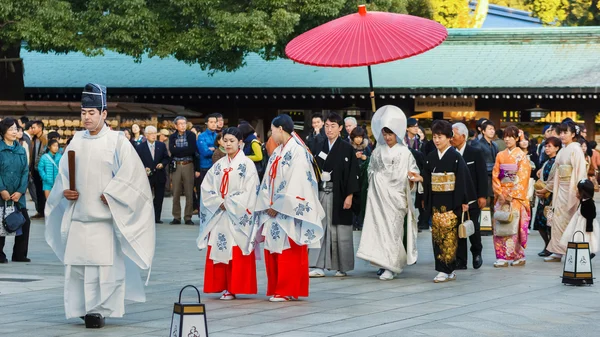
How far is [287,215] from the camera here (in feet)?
32.1

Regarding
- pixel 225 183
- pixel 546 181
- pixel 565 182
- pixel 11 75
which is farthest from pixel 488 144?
pixel 11 75

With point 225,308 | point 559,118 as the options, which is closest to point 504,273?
point 225,308

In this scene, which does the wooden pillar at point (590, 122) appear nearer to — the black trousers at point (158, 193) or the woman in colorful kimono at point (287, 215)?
the black trousers at point (158, 193)

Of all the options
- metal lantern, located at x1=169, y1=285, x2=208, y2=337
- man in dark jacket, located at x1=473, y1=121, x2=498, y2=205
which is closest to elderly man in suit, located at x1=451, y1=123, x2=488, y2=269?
man in dark jacket, located at x1=473, y1=121, x2=498, y2=205

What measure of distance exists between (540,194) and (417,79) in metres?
15.7

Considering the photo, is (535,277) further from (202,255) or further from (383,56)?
(202,255)

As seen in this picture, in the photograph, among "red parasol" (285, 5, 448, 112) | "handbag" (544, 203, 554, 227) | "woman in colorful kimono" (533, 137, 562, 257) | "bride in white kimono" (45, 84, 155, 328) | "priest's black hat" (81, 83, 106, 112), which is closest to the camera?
"bride in white kimono" (45, 84, 155, 328)

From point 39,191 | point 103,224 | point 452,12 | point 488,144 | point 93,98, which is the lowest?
point 103,224

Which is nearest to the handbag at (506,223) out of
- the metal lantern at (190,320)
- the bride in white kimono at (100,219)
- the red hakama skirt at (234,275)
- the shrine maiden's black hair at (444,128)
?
the shrine maiden's black hair at (444,128)

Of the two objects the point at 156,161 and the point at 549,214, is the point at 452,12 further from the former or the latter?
the point at 549,214

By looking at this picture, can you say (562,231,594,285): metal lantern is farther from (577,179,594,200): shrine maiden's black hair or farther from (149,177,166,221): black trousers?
(149,177,166,221): black trousers

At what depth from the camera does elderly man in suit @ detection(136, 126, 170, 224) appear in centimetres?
1797

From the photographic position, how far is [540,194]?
522 inches

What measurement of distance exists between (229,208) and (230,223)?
139 mm
